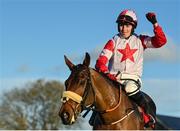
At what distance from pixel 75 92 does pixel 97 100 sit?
25.0 inches

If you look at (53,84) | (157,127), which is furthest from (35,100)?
(157,127)

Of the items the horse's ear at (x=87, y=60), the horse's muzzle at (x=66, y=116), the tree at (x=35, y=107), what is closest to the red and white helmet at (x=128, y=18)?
the horse's ear at (x=87, y=60)

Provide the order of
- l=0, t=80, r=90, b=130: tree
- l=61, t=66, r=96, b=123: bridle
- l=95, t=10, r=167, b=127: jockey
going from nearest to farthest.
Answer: l=61, t=66, r=96, b=123: bridle → l=95, t=10, r=167, b=127: jockey → l=0, t=80, r=90, b=130: tree

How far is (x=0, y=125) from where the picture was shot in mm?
46812

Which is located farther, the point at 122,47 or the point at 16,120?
the point at 16,120

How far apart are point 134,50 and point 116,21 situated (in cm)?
60

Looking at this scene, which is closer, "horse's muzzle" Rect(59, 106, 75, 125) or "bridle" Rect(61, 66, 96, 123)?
"horse's muzzle" Rect(59, 106, 75, 125)

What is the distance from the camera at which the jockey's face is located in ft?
30.9

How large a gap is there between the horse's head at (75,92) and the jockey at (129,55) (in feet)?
3.01

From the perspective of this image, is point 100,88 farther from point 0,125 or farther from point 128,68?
point 0,125

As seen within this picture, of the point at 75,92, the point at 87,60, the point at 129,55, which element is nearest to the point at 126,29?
the point at 129,55

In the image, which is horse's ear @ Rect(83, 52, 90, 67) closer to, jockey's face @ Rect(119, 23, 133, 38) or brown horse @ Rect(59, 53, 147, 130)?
brown horse @ Rect(59, 53, 147, 130)

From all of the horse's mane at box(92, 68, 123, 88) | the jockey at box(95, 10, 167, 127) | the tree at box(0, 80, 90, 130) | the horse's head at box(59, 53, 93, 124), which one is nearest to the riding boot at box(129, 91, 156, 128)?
the jockey at box(95, 10, 167, 127)

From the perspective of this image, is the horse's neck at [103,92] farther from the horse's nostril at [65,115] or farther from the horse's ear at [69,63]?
the horse's nostril at [65,115]
